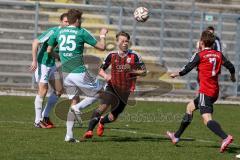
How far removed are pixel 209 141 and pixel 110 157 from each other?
129 inches

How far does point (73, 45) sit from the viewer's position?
11727 millimetres

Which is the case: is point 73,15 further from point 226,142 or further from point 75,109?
point 226,142

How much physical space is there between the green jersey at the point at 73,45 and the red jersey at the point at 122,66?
836mm

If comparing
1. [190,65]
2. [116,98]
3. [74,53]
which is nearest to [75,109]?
[74,53]

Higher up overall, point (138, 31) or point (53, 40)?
point (53, 40)

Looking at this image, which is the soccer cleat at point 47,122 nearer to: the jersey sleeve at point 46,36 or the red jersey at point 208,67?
the jersey sleeve at point 46,36

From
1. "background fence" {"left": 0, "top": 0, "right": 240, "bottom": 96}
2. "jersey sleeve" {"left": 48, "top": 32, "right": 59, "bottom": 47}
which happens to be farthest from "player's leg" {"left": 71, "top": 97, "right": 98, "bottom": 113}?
"background fence" {"left": 0, "top": 0, "right": 240, "bottom": 96}

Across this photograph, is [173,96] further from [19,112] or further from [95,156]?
[95,156]

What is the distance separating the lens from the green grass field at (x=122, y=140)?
10000 mm

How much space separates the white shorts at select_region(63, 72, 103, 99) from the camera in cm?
1163

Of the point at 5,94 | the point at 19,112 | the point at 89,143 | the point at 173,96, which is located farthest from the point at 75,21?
the point at 173,96

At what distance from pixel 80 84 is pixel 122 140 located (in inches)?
48.3

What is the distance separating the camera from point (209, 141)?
12547 mm

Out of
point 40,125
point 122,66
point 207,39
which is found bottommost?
point 40,125
